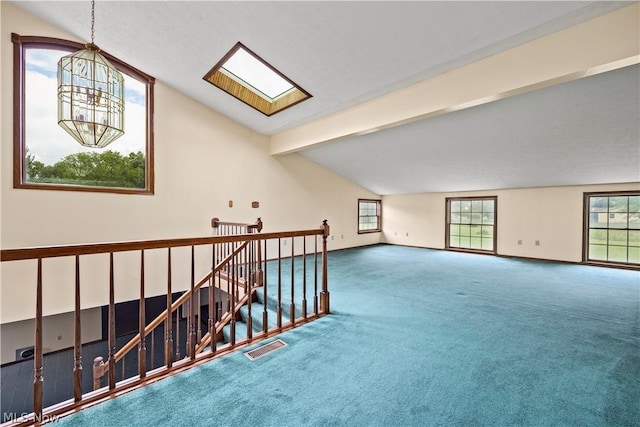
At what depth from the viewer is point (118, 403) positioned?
156cm

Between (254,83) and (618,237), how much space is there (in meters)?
7.67

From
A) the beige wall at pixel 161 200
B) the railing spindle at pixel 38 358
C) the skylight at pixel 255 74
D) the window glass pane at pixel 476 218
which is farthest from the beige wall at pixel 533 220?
the railing spindle at pixel 38 358

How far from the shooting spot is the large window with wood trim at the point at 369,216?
334 inches

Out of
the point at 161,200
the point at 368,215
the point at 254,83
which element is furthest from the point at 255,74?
the point at 368,215

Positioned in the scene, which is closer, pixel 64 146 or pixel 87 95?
pixel 87 95

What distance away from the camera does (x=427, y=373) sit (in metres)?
1.92

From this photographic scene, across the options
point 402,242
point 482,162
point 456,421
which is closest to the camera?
point 456,421

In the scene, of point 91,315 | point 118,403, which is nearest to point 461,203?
point 118,403

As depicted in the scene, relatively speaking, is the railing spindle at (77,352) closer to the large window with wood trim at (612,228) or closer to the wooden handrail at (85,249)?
the wooden handrail at (85,249)

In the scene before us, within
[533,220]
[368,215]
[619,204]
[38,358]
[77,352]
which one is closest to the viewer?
[38,358]

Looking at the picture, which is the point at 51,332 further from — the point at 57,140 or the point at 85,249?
the point at 85,249

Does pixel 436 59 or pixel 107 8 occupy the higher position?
pixel 107 8

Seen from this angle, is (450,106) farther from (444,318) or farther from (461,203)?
(461,203)

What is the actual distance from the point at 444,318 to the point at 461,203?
5.48 meters
